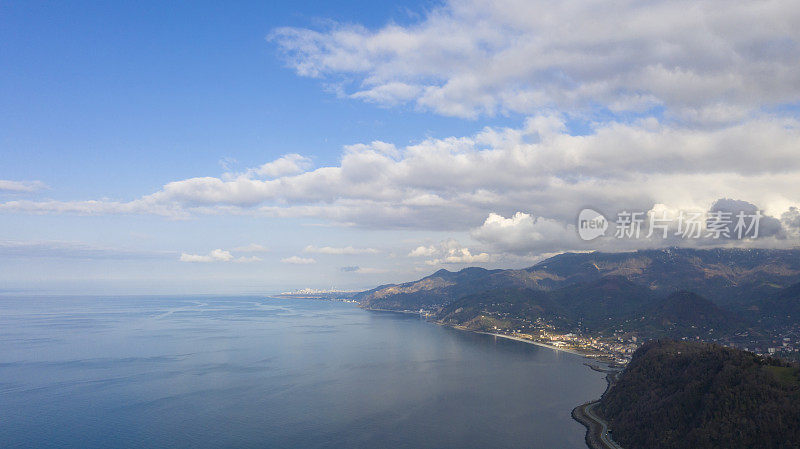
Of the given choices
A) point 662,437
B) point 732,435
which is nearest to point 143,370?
point 662,437

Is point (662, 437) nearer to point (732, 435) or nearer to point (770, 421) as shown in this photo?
point (732, 435)

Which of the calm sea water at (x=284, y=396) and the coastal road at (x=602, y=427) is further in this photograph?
the calm sea water at (x=284, y=396)

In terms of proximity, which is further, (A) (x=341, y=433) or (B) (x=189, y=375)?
(B) (x=189, y=375)

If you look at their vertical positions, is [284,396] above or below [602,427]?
above

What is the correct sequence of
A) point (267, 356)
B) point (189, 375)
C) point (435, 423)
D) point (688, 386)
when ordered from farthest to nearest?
point (267, 356)
point (189, 375)
point (435, 423)
point (688, 386)

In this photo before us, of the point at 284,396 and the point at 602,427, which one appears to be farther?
the point at 284,396
